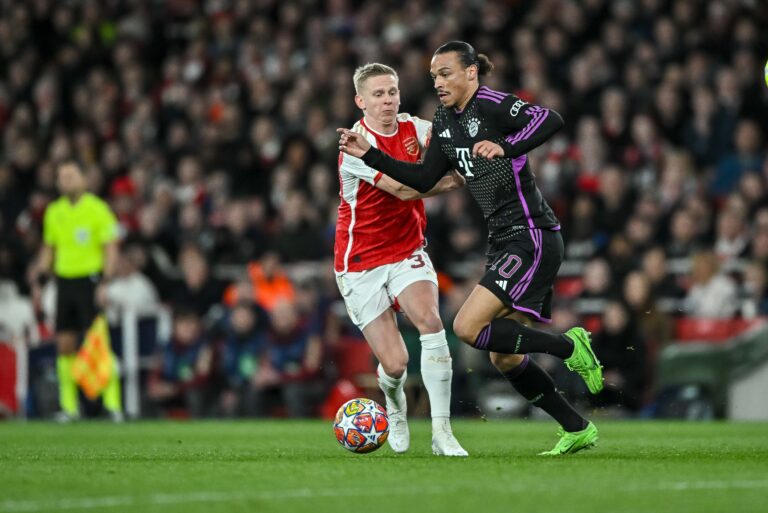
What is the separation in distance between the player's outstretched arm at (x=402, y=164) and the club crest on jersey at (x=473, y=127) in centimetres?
30

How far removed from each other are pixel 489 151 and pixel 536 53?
9.37m

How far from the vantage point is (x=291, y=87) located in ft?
63.2

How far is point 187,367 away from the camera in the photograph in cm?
1627

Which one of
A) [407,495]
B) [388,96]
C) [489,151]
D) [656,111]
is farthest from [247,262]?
[407,495]

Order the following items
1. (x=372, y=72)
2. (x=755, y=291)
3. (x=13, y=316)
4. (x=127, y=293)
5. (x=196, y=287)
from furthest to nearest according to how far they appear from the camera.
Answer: (x=13, y=316) < (x=196, y=287) < (x=127, y=293) < (x=755, y=291) < (x=372, y=72)

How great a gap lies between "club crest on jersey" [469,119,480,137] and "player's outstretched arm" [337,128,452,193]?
30cm

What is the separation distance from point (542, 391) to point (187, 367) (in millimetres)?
8829

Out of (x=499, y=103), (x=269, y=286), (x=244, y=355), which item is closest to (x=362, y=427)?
(x=499, y=103)

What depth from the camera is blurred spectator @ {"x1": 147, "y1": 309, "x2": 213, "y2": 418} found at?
53.1ft

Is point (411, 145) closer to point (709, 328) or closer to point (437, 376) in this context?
point (437, 376)

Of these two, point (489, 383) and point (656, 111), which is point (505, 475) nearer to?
point (489, 383)

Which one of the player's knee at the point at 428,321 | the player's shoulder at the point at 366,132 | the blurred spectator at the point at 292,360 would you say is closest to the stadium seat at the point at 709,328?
the blurred spectator at the point at 292,360

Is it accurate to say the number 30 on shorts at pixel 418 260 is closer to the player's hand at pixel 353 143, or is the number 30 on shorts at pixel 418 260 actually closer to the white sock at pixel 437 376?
the white sock at pixel 437 376

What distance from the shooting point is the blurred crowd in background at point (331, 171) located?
14148mm
